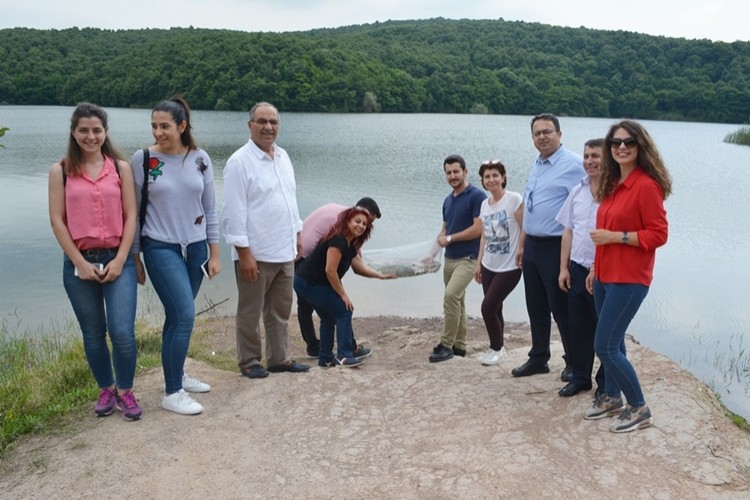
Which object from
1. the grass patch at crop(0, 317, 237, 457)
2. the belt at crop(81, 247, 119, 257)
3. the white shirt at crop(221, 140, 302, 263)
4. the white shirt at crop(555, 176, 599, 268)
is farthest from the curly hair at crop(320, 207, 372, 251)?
the belt at crop(81, 247, 119, 257)

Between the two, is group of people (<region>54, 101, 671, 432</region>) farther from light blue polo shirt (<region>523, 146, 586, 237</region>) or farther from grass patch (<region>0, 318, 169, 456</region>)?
grass patch (<region>0, 318, 169, 456</region>)

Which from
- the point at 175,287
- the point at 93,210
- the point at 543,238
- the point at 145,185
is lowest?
the point at 175,287

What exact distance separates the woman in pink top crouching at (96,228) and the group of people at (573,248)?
2866 millimetres

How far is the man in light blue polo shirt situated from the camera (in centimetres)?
476

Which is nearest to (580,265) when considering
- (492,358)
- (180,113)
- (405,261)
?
(492,358)

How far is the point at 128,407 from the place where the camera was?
4.15m

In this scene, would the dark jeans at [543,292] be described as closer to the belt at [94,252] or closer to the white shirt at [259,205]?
the white shirt at [259,205]

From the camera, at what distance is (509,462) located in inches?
149

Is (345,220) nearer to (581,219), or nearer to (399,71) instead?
(581,219)

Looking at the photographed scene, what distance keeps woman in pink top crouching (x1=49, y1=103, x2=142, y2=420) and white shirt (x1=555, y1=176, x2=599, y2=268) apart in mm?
2910

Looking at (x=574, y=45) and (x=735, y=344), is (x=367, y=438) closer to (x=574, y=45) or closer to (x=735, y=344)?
(x=735, y=344)

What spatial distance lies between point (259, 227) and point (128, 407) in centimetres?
153

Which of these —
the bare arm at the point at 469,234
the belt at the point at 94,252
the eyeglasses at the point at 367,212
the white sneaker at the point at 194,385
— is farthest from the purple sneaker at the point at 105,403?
the bare arm at the point at 469,234

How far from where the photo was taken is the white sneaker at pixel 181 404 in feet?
14.0
